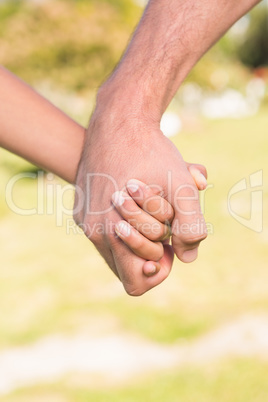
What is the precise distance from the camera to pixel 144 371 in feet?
10.5

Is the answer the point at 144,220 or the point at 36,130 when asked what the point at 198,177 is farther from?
the point at 36,130

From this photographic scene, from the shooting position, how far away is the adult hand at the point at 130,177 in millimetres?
1395

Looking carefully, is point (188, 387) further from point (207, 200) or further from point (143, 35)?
point (207, 200)

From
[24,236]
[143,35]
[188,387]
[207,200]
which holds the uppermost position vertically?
[207,200]

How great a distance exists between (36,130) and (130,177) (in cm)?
36

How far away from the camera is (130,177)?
1.40 metres

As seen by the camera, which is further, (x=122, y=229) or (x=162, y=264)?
(x=162, y=264)

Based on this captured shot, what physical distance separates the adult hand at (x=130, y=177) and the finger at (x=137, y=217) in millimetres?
34

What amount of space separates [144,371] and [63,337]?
26.0 inches

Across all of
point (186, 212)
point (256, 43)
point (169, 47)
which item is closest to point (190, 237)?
point (186, 212)

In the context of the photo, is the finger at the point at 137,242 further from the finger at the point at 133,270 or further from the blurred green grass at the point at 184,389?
the blurred green grass at the point at 184,389

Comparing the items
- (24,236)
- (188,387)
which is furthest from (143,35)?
(24,236)

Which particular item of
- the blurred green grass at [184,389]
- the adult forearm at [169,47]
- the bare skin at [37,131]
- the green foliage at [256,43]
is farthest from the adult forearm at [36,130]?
the green foliage at [256,43]

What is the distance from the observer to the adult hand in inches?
54.9
